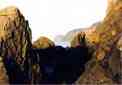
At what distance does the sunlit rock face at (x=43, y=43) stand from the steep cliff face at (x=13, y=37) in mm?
927

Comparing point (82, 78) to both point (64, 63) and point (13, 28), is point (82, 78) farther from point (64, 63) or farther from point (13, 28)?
point (13, 28)

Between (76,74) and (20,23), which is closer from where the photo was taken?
(20,23)

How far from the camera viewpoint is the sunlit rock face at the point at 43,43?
10508 mm

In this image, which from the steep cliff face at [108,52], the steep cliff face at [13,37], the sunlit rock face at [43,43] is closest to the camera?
the steep cliff face at [13,37]

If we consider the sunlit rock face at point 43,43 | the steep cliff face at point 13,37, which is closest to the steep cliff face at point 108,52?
the sunlit rock face at point 43,43

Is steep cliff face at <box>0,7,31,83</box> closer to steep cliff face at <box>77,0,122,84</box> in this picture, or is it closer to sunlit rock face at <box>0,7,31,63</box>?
sunlit rock face at <box>0,7,31,63</box>

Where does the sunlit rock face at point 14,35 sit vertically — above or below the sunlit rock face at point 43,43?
above

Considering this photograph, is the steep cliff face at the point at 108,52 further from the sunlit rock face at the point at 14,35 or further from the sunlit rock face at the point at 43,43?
the sunlit rock face at the point at 14,35

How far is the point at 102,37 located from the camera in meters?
10.6

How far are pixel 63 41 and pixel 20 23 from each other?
2231 mm

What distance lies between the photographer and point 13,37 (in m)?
9.34

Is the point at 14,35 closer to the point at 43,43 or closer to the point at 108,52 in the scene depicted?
the point at 43,43

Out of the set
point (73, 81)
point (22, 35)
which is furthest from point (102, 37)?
point (22, 35)

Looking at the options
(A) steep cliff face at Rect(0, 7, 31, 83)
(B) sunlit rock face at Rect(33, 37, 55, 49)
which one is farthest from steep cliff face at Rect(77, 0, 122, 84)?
A: (A) steep cliff face at Rect(0, 7, 31, 83)
